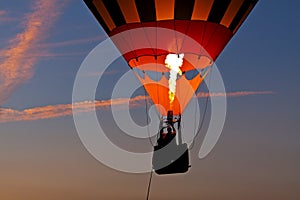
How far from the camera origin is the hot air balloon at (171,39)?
18.8 meters

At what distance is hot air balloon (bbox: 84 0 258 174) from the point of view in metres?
18.8

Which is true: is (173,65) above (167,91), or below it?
above

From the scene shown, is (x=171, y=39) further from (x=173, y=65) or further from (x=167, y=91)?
(x=167, y=91)

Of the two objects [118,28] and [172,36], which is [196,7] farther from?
[118,28]

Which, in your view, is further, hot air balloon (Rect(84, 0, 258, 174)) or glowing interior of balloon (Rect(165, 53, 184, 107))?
glowing interior of balloon (Rect(165, 53, 184, 107))

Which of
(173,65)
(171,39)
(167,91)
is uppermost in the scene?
(171,39)

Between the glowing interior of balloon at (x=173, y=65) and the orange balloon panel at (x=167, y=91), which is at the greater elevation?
the glowing interior of balloon at (x=173, y=65)

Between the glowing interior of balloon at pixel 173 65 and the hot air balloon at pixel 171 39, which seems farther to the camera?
the glowing interior of balloon at pixel 173 65

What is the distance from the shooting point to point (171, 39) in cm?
1892

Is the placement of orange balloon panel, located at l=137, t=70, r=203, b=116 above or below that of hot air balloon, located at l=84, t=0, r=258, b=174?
below

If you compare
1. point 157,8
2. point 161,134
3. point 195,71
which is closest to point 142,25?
point 157,8

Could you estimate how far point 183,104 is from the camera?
19188 millimetres

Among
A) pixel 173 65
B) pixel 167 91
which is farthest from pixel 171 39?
pixel 167 91

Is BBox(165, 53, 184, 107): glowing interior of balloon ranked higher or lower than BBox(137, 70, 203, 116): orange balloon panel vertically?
higher
